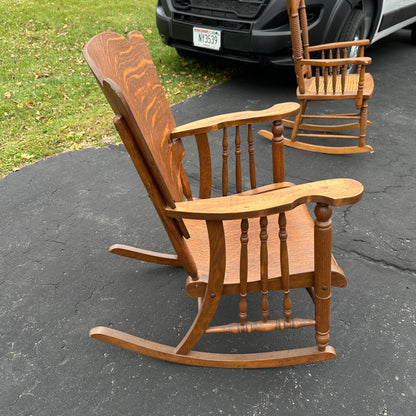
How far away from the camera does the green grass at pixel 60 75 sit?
3.71 m

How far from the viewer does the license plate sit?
13.5 feet

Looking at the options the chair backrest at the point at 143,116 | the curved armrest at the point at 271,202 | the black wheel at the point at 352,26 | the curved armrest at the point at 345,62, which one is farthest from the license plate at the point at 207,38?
the curved armrest at the point at 271,202

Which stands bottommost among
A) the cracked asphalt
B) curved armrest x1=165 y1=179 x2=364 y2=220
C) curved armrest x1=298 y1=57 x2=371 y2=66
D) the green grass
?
the cracked asphalt

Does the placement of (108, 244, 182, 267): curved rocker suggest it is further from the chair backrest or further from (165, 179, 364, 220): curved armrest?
(165, 179, 364, 220): curved armrest

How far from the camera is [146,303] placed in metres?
2.12

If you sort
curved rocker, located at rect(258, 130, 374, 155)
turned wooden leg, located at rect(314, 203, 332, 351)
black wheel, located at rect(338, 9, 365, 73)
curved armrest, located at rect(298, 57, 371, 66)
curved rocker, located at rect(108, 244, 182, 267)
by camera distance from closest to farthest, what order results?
turned wooden leg, located at rect(314, 203, 332, 351) → curved rocker, located at rect(108, 244, 182, 267) → curved armrest, located at rect(298, 57, 371, 66) → curved rocker, located at rect(258, 130, 374, 155) → black wheel, located at rect(338, 9, 365, 73)

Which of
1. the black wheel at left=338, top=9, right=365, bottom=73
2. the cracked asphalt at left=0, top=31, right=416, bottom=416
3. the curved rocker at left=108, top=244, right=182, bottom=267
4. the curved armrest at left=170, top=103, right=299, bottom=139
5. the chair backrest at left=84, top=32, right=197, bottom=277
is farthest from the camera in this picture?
the black wheel at left=338, top=9, right=365, bottom=73

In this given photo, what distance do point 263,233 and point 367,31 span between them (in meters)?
4.10

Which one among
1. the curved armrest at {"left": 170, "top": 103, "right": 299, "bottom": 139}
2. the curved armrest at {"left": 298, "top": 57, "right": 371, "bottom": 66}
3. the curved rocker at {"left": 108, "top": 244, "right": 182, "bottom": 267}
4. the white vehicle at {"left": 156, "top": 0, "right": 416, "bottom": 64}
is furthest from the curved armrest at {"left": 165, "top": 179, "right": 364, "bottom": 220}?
the white vehicle at {"left": 156, "top": 0, "right": 416, "bottom": 64}

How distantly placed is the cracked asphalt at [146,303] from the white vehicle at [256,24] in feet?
3.89

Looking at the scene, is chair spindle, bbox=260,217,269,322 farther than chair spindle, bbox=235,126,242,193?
No

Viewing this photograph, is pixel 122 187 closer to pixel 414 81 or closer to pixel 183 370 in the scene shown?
pixel 183 370

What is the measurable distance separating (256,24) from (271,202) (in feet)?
10.1

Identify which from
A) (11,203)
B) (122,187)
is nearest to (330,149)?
(122,187)
